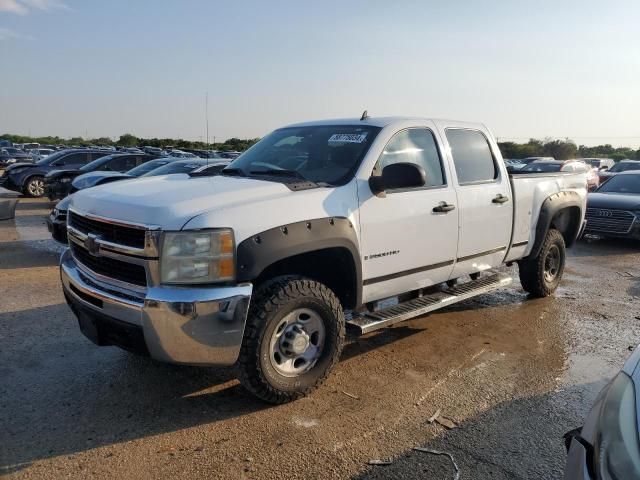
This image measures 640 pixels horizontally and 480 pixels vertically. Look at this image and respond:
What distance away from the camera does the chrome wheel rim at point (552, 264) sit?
252 inches

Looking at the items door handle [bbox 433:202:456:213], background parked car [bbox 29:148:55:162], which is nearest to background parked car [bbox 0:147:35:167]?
background parked car [bbox 29:148:55:162]

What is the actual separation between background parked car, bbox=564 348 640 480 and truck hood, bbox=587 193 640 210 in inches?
377

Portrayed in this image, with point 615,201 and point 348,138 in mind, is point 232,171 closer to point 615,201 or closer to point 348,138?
point 348,138

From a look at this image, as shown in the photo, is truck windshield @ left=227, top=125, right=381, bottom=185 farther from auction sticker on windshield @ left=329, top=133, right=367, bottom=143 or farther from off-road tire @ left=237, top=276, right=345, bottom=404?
off-road tire @ left=237, top=276, right=345, bottom=404

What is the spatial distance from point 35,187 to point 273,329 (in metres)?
16.6

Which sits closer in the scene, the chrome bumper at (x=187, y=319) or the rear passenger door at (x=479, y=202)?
the chrome bumper at (x=187, y=319)

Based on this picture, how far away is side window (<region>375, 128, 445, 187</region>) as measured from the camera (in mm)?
4340

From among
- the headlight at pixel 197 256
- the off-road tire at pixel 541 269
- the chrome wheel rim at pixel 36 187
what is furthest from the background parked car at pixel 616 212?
the chrome wheel rim at pixel 36 187

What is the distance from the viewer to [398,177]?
388 centimetres

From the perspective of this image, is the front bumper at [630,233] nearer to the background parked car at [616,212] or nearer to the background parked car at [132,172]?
the background parked car at [616,212]

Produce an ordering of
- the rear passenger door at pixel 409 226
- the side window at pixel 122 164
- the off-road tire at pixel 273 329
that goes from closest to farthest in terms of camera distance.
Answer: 1. the off-road tire at pixel 273 329
2. the rear passenger door at pixel 409 226
3. the side window at pixel 122 164

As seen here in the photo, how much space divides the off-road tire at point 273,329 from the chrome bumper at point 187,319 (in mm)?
144

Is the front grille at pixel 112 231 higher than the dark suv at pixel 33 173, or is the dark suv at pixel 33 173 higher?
the front grille at pixel 112 231

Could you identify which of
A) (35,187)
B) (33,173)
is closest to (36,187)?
(35,187)
